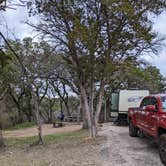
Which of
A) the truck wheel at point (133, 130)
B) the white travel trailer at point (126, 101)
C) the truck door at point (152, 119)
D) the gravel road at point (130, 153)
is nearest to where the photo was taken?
the gravel road at point (130, 153)

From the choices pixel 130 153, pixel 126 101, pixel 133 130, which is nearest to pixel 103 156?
pixel 130 153

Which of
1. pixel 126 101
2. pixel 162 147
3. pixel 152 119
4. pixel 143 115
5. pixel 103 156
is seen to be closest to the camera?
pixel 162 147

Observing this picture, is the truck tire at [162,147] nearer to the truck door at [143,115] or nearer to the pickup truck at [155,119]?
the pickup truck at [155,119]

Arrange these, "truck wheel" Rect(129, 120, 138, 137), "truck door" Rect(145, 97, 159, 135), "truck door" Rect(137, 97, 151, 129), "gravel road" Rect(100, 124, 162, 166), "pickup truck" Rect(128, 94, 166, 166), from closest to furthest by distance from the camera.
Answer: "pickup truck" Rect(128, 94, 166, 166) < "gravel road" Rect(100, 124, 162, 166) < "truck door" Rect(145, 97, 159, 135) < "truck door" Rect(137, 97, 151, 129) < "truck wheel" Rect(129, 120, 138, 137)

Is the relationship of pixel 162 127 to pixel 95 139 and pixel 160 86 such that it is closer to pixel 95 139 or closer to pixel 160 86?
pixel 95 139

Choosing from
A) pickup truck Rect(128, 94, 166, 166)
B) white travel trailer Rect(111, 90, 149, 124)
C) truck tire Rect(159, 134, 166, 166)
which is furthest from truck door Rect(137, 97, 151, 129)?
white travel trailer Rect(111, 90, 149, 124)

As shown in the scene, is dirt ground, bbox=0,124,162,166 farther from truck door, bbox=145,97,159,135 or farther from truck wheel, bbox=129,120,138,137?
truck wheel, bbox=129,120,138,137

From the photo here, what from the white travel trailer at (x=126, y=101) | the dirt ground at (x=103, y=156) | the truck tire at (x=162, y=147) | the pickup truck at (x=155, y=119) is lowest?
the dirt ground at (x=103, y=156)

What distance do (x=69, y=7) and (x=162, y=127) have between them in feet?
28.7

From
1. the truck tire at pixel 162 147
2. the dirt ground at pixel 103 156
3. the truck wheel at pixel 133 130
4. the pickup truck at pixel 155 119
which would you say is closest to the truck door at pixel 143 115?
the pickup truck at pixel 155 119

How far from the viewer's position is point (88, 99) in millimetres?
20297

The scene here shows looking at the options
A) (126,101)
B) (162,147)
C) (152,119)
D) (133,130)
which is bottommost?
(162,147)

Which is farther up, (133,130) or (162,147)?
Answer: (133,130)

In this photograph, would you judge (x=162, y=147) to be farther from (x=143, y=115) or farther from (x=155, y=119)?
(x=143, y=115)
